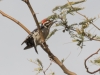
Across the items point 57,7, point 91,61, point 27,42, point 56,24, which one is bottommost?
Result: point 27,42

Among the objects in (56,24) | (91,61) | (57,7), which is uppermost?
(57,7)

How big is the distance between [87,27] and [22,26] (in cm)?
56

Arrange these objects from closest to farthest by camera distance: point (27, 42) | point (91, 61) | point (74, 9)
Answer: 1. point (74, 9)
2. point (91, 61)
3. point (27, 42)

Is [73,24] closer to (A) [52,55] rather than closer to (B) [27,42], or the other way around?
(A) [52,55]

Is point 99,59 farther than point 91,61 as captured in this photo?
No

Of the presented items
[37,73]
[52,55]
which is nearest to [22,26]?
[52,55]

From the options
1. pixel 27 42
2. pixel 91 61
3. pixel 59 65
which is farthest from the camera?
pixel 27 42

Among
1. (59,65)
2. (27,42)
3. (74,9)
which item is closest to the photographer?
(59,65)

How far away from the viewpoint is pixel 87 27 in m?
1.97

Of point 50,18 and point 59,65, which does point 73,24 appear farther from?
point 59,65

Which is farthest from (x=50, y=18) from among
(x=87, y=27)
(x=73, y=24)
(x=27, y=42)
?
(x=27, y=42)

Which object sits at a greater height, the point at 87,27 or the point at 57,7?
the point at 57,7

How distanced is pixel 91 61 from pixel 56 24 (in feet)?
1.68

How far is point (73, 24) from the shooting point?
6.71 feet
